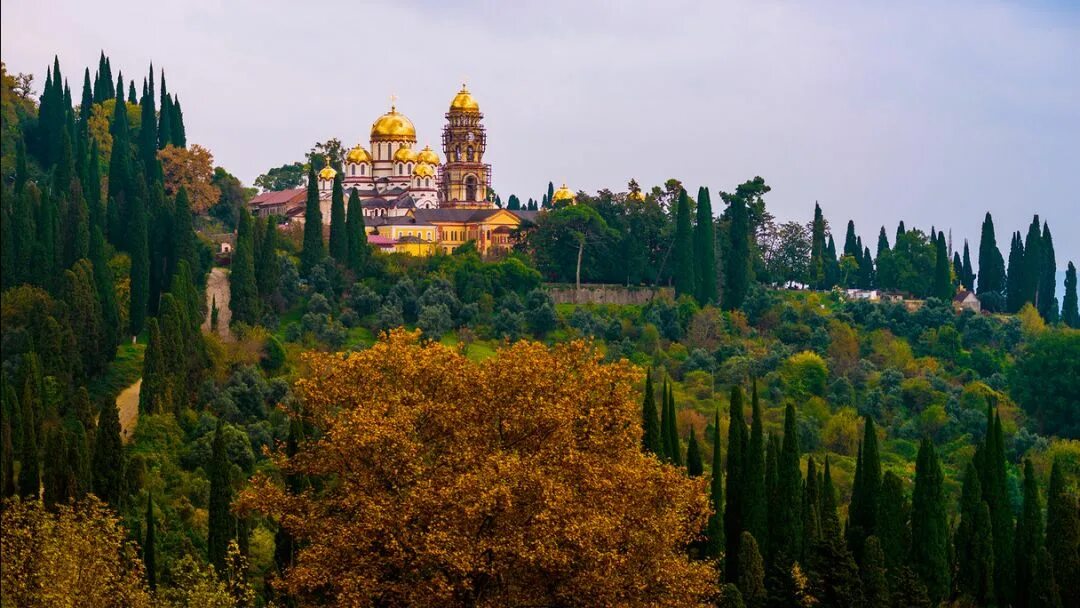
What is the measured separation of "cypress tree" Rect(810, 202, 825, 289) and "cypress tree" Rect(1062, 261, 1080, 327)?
1028 centimetres

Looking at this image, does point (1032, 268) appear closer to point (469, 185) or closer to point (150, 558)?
point (469, 185)

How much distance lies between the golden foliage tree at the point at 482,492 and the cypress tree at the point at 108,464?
32.3 feet

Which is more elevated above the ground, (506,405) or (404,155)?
(404,155)

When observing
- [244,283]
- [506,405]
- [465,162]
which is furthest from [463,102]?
[506,405]

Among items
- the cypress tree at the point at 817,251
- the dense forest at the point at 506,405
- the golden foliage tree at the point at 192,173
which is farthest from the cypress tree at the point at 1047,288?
the golden foliage tree at the point at 192,173

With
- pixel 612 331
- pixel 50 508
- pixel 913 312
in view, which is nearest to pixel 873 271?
pixel 913 312

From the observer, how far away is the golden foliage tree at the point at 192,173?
69938 millimetres

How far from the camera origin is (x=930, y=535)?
4000cm

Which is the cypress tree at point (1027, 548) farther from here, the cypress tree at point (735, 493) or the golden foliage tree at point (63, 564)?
the golden foliage tree at point (63, 564)

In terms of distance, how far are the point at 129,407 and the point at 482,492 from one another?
25064 millimetres

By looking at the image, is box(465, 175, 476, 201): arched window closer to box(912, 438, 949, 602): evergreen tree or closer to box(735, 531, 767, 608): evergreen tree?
box(912, 438, 949, 602): evergreen tree

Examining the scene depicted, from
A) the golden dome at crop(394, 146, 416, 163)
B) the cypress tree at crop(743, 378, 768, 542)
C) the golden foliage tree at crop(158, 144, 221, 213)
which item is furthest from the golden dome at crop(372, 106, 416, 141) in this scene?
the cypress tree at crop(743, 378, 768, 542)

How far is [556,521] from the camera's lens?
26.8 m

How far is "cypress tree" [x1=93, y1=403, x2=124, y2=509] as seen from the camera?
3847 cm
